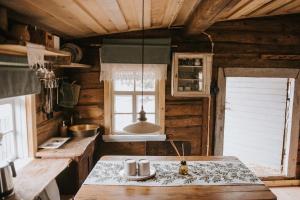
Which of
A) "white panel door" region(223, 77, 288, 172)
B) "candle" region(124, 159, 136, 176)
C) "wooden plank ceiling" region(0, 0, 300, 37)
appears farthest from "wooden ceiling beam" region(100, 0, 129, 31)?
"white panel door" region(223, 77, 288, 172)

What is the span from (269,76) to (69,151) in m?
3.50

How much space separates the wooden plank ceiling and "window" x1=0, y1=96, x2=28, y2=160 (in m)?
0.98

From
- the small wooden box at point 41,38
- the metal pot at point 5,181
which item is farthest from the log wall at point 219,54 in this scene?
the metal pot at point 5,181

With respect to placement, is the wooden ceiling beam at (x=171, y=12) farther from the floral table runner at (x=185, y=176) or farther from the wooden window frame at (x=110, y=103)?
the floral table runner at (x=185, y=176)

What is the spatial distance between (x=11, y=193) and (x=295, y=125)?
14.6 feet

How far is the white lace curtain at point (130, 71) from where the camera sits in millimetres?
4129

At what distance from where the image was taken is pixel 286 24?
431 cm

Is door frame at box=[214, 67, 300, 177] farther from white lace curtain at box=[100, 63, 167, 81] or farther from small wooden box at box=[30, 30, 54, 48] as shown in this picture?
small wooden box at box=[30, 30, 54, 48]

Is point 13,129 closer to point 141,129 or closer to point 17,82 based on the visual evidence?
point 17,82

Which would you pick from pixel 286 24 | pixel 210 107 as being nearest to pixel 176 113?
pixel 210 107

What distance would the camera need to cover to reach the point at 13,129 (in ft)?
9.79

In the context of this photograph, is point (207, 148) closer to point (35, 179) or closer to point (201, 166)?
point (201, 166)

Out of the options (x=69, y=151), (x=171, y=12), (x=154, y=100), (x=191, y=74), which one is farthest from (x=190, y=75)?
(x=69, y=151)

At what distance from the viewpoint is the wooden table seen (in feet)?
7.36
